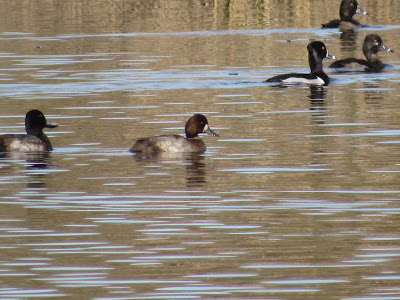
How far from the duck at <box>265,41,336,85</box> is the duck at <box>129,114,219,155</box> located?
7.40 metres

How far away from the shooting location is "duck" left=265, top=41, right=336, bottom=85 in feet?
75.3

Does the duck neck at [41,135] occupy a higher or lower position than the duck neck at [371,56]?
higher

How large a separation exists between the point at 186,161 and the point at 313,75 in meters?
10.1

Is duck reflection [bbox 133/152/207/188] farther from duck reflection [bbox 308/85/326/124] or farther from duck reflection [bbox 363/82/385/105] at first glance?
duck reflection [bbox 363/82/385/105]

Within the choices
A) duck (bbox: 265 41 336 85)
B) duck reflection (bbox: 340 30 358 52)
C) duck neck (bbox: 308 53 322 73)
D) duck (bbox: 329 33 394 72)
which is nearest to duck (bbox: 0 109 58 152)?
duck (bbox: 265 41 336 85)

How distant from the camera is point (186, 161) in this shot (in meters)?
14.4

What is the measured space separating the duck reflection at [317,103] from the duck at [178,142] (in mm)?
2697

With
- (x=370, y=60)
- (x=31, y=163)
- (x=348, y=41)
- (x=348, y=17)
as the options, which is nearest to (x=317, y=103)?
(x=370, y=60)

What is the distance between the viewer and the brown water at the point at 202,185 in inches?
327

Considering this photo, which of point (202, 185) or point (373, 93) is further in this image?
point (373, 93)

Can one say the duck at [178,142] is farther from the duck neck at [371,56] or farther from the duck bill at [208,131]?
the duck neck at [371,56]

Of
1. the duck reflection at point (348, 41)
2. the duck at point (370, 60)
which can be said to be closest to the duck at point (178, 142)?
the duck at point (370, 60)

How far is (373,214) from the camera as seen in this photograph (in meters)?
10.5

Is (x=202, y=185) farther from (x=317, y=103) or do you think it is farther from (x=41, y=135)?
(x=317, y=103)
